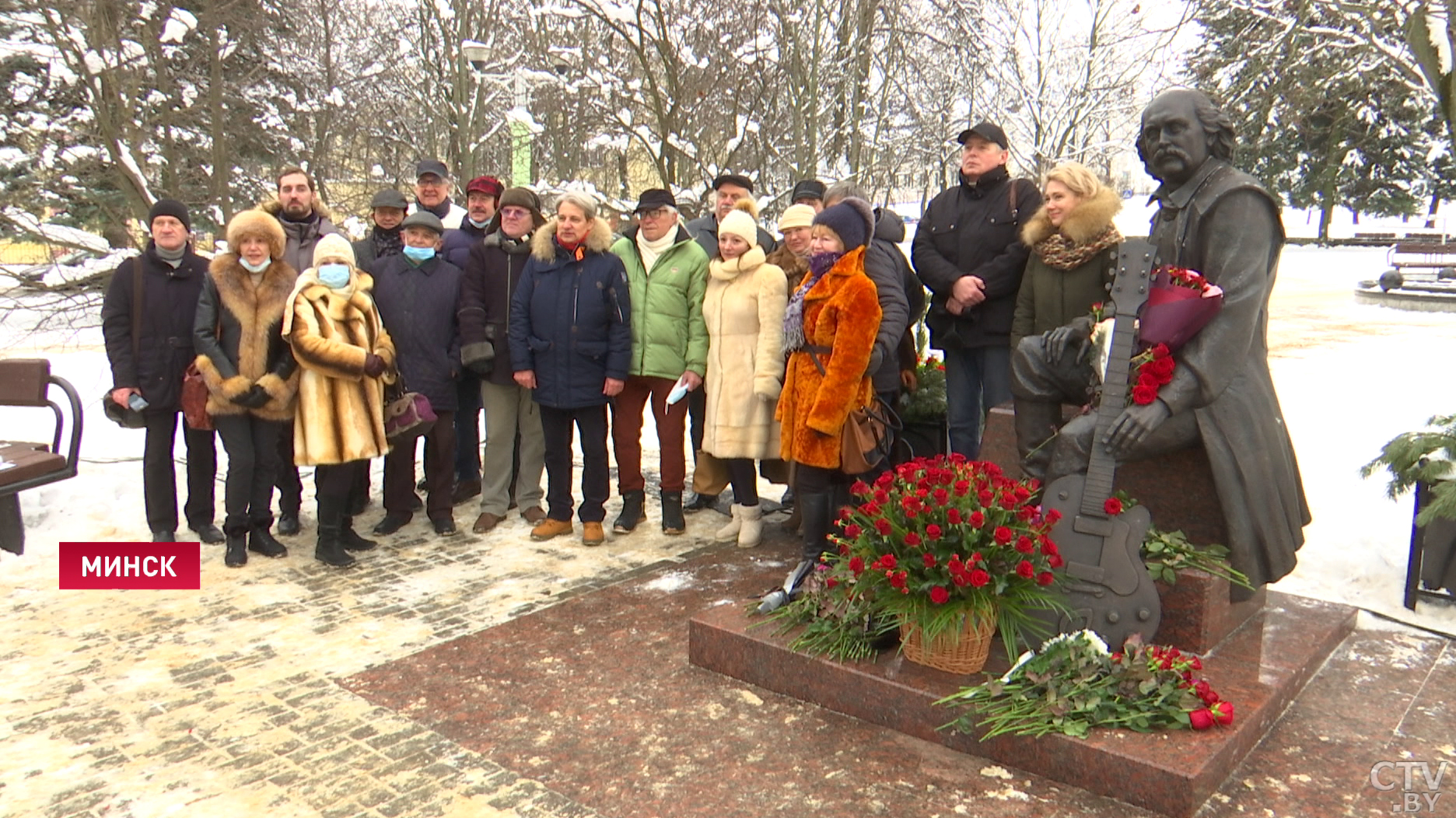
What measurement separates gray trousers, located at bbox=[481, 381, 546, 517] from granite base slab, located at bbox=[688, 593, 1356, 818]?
2459mm

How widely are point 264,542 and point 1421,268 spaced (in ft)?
76.2

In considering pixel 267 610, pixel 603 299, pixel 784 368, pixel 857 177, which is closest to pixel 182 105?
pixel 603 299

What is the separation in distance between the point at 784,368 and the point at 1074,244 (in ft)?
4.87

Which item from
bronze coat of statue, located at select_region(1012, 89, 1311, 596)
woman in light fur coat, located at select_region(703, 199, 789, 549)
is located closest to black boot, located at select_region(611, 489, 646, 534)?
woman in light fur coat, located at select_region(703, 199, 789, 549)

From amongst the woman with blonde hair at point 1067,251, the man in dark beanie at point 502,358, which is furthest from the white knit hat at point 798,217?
the man in dark beanie at point 502,358

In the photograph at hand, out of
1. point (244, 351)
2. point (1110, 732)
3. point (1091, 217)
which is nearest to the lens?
point (1110, 732)

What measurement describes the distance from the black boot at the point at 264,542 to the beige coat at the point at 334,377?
49 centimetres

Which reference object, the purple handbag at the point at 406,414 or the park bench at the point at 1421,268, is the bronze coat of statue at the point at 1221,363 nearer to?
the purple handbag at the point at 406,414

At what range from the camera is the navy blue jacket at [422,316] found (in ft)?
19.8

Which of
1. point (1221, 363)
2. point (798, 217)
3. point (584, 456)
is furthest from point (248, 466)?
point (1221, 363)

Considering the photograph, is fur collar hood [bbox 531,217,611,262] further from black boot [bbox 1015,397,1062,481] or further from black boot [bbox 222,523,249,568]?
black boot [bbox 1015,397,1062,481]

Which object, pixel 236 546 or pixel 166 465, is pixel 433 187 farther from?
pixel 236 546

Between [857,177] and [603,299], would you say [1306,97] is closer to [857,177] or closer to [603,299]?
[603,299]

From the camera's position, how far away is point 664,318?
5996 millimetres
